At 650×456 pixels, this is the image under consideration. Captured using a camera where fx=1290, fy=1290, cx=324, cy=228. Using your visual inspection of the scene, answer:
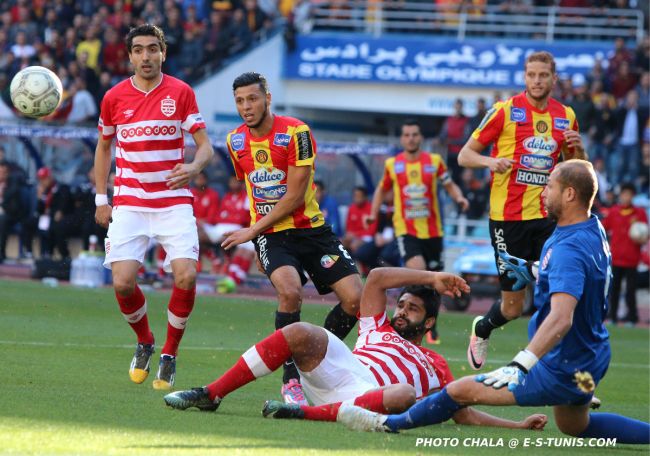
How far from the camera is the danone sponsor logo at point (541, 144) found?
10.7 m

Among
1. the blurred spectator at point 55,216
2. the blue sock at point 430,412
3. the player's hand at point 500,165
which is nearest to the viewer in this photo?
the blue sock at point 430,412

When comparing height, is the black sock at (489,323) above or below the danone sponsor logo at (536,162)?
below

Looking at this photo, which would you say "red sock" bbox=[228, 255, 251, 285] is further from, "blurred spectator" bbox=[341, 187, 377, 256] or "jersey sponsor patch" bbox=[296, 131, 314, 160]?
"jersey sponsor patch" bbox=[296, 131, 314, 160]

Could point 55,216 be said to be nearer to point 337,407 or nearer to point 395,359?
point 395,359

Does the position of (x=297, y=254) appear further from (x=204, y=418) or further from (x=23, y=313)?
(x=23, y=313)

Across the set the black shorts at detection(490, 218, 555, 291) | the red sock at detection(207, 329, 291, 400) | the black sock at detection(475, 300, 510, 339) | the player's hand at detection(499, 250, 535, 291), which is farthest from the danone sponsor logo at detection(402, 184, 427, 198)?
the red sock at detection(207, 329, 291, 400)

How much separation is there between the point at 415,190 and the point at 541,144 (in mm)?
4940

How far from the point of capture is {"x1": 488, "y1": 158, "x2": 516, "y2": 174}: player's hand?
9.96m

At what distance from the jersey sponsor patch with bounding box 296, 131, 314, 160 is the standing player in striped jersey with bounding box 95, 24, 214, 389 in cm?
66

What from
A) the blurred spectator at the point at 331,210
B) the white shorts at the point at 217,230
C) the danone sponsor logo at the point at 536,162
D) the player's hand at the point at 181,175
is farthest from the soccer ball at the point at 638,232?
the player's hand at the point at 181,175

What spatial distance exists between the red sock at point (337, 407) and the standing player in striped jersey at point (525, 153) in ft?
10.7

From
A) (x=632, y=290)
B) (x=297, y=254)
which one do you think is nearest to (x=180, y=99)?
(x=297, y=254)

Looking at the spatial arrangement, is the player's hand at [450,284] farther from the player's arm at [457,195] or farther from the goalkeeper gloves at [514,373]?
the player's arm at [457,195]

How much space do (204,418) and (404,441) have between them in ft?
4.02
